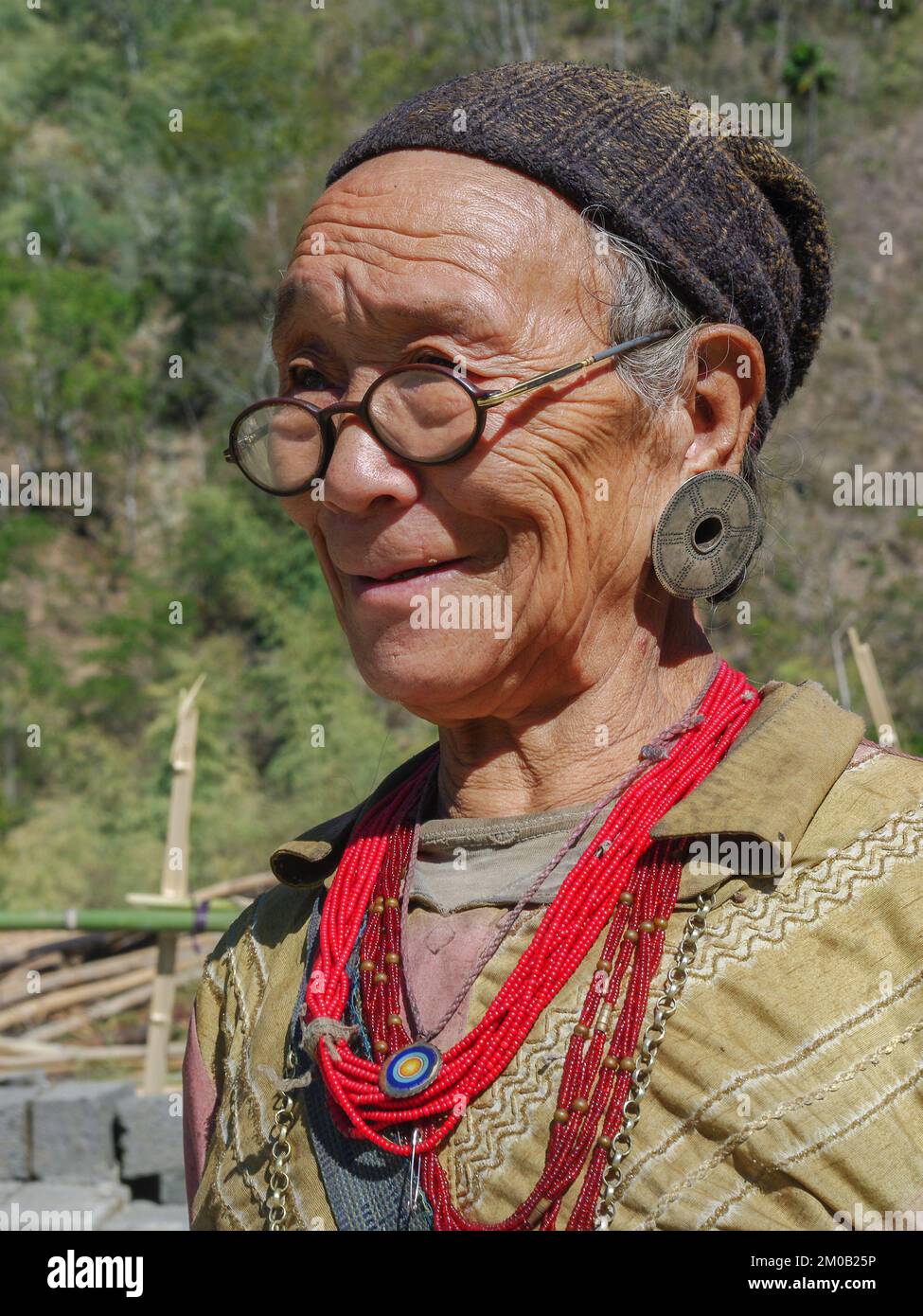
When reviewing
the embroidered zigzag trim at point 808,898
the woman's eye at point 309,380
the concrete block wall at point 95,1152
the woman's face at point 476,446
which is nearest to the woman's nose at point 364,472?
the woman's face at point 476,446

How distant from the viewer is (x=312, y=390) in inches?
70.6

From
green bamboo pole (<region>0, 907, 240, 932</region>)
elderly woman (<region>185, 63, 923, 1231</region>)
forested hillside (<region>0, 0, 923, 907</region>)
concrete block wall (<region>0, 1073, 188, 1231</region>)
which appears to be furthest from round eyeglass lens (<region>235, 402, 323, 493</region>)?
forested hillside (<region>0, 0, 923, 907</region>)

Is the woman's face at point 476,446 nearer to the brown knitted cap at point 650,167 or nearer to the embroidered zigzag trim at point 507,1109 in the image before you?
the brown knitted cap at point 650,167

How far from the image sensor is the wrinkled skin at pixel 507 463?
1650 mm

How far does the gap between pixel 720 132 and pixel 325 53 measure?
36.7 meters

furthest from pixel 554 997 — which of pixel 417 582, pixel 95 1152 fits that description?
pixel 95 1152

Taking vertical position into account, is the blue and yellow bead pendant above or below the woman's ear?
below

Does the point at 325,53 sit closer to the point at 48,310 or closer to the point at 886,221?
the point at 48,310

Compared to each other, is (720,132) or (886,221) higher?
(886,221)

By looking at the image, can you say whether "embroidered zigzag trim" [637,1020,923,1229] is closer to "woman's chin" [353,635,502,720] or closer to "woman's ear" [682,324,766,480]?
"woman's chin" [353,635,502,720]

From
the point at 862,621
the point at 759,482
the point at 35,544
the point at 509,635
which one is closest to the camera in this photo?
the point at 509,635

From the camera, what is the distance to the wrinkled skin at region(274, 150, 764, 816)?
5.41 feet

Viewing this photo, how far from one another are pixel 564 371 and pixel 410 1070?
0.94 metres

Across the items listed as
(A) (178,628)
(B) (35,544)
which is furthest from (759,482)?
(B) (35,544)
